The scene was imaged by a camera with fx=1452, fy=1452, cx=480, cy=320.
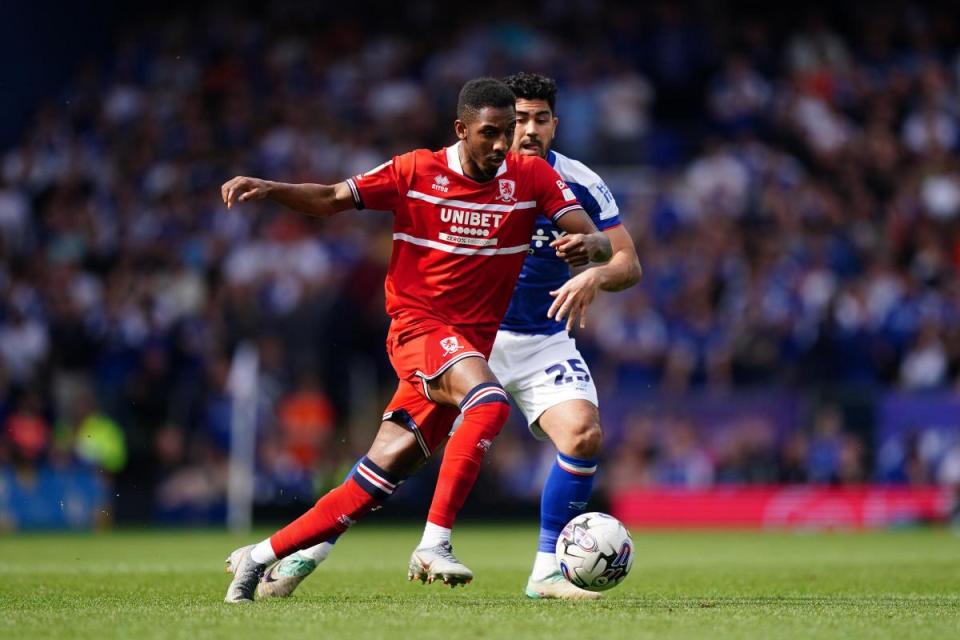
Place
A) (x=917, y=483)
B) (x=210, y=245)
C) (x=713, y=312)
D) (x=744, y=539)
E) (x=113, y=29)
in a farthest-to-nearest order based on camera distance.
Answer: (x=113, y=29), (x=210, y=245), (x=713, y=312), (x=917, y=483), (x=744, y=539)

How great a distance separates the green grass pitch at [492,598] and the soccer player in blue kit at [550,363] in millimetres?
256

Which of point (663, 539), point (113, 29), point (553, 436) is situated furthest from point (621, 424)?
point (113, 29)

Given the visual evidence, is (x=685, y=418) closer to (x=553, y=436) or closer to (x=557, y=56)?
(x=557, y=56)

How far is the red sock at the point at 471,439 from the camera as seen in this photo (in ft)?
22.4

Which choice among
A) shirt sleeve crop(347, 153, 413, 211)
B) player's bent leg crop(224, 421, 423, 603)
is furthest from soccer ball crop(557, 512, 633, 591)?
shirt sleeve crop(347, 153, 413, 211)

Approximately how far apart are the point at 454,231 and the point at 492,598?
6.33 feet

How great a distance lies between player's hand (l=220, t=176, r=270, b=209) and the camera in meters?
6.73

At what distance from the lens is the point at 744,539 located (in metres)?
15.5

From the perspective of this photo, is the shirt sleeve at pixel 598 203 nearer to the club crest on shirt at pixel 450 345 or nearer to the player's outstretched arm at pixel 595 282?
the player's outstretched arm at pixel 595 282

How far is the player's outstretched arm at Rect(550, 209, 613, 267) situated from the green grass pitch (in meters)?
1.65

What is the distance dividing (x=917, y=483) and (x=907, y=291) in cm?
248

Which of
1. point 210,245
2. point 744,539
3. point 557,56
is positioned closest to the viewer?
point 744,539

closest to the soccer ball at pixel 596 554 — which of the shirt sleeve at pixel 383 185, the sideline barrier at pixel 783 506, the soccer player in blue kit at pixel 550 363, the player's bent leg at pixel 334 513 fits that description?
the soccer player in blue kit at pixel 550 363

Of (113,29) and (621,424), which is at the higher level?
(113,29)
